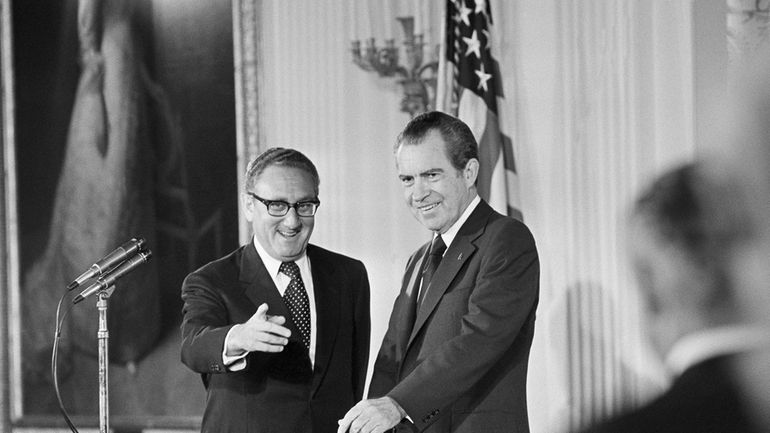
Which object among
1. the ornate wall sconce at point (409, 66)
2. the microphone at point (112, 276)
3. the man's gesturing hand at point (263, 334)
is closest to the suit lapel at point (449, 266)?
the man's gesturing hand at point (263, 334)

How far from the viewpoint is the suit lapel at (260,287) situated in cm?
274

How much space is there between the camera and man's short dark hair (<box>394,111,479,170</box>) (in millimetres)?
2551

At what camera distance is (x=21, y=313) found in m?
6.48

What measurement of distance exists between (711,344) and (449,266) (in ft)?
6.62

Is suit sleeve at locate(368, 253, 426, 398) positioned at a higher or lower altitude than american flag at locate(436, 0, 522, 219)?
lower

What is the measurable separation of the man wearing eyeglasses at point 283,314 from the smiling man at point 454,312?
222 millimetres

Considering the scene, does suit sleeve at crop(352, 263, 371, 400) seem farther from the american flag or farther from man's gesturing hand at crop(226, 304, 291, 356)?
the american flag

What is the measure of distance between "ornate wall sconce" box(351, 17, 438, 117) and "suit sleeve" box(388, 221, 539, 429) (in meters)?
3.26

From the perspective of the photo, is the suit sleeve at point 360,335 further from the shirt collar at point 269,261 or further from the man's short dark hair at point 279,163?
the man's short dark hair at point 279,163

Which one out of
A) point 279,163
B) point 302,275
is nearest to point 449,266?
point 302,275

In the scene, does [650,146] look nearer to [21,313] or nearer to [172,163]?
[172,163]

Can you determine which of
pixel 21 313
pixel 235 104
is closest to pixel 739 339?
pixel 235 104

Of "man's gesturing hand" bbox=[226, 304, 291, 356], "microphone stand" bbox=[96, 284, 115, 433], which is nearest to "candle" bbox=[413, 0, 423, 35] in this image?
"microphone stand" bbox=[96, 284, 115, 433]

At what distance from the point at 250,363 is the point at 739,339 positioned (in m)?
2.35
